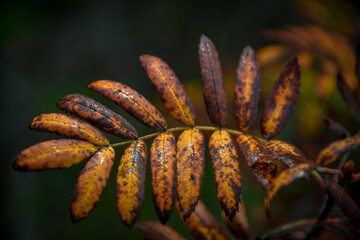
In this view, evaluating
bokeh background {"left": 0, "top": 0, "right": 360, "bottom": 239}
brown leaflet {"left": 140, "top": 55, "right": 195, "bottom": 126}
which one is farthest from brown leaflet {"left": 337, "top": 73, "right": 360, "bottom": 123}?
bokeh background {"left": 0, "top": 0, "right": 360, "bottom": 239}

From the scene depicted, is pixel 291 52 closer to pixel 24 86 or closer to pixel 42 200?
pixel 42 200

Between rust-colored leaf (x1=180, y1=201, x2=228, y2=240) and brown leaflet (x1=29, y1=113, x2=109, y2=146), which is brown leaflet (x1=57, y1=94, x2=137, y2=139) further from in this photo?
rust-colored leaf (x1=180, y1=201, x2=228, y2=240)

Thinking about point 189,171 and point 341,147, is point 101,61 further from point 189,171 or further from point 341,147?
point 341,147

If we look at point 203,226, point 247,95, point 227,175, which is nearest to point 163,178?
point 227,175

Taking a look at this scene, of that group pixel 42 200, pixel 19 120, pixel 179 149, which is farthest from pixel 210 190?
pixel 19 120

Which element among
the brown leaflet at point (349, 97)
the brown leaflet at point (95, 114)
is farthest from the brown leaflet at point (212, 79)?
the brown leaflet at point (349, 97)
